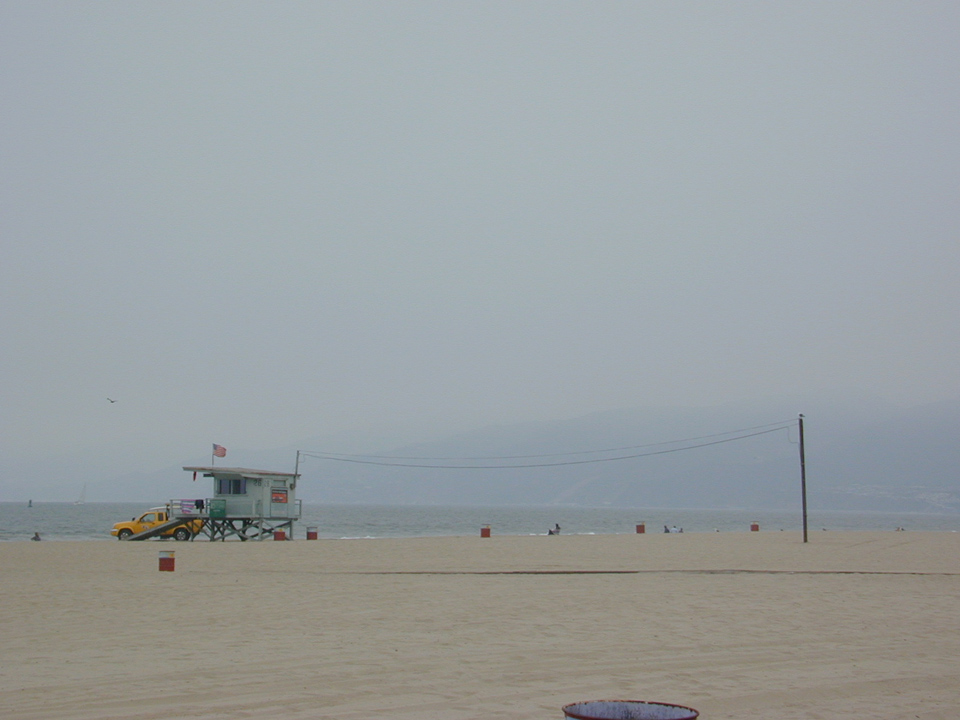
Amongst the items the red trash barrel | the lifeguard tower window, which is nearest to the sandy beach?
the red trash barrel

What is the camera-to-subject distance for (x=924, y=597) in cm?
1831

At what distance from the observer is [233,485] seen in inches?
1950

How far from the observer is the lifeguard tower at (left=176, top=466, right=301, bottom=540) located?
4859cm

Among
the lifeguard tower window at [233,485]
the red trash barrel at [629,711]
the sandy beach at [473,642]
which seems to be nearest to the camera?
the red trash barrel at [629,711]

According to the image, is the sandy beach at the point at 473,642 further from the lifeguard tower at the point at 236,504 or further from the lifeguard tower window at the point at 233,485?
the lifeguard tower window at the point at 233,485

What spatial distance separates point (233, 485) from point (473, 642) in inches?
1552

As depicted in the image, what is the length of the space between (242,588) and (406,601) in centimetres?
452

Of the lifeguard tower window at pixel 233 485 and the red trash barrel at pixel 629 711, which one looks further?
the lifeguard tower window at pixel 233 485

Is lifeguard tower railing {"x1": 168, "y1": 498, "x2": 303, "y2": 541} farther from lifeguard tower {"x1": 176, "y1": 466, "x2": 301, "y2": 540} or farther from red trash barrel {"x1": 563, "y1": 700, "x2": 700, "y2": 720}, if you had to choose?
red trash barrel {"x1": 563, "y1": 700, "x2": 700, "y2": 720}

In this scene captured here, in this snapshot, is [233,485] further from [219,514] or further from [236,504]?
[219,514]

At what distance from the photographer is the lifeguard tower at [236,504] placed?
48594 mm

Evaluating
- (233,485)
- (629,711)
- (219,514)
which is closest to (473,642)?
(629,711)

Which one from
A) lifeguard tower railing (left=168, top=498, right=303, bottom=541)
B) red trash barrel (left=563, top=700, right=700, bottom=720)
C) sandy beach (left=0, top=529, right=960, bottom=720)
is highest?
lifeguard tower railing (left=168, top=498, right=303, bottom=541)

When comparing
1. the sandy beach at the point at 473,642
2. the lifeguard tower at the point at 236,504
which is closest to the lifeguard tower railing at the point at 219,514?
the lifeguard tower at the point at 236,504
